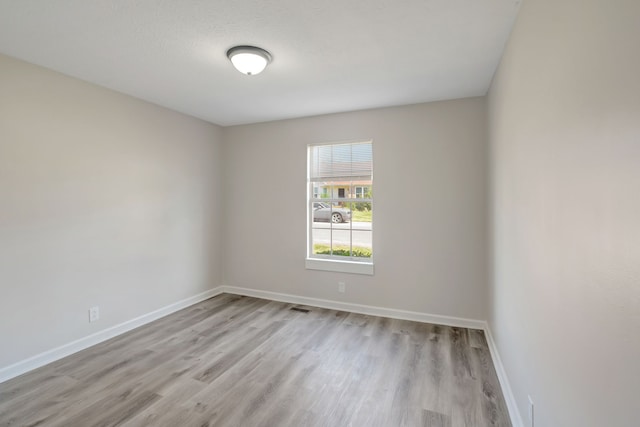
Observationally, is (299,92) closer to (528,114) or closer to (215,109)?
(215,109)

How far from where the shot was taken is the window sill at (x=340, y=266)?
3889 millimetres

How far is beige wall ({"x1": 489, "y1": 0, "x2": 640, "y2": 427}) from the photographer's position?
762mm

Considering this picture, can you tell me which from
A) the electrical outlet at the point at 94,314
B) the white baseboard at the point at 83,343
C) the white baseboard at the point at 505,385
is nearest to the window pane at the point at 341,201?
the white baseboard at the point at 505,385

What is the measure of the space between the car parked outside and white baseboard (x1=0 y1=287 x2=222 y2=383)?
84.6 inches

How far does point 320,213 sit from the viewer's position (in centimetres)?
427

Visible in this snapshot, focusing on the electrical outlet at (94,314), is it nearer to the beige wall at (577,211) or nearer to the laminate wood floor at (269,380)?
the laminate wood floor at (269,380)

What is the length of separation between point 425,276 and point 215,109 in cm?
339

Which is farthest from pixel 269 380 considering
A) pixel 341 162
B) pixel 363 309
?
pixel 341 162

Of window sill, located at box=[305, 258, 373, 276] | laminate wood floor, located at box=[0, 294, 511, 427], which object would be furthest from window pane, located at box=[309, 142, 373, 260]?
laminate wood floor, located at box=[0, 294, 511, 427]

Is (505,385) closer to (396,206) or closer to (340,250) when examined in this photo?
(396,206)

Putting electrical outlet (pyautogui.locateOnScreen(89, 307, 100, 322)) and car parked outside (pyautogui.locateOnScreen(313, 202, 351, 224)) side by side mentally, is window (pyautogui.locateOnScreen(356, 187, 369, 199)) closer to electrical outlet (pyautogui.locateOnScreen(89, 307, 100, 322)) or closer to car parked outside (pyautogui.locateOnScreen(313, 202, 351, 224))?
car parked outside (pyautogui.locateOnScreen(313, 202, 351, 224))

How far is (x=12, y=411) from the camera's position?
2064 millimetres

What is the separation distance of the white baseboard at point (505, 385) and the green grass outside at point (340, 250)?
163 cm

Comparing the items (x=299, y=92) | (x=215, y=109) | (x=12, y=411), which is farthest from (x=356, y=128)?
(x=12, y=411)
